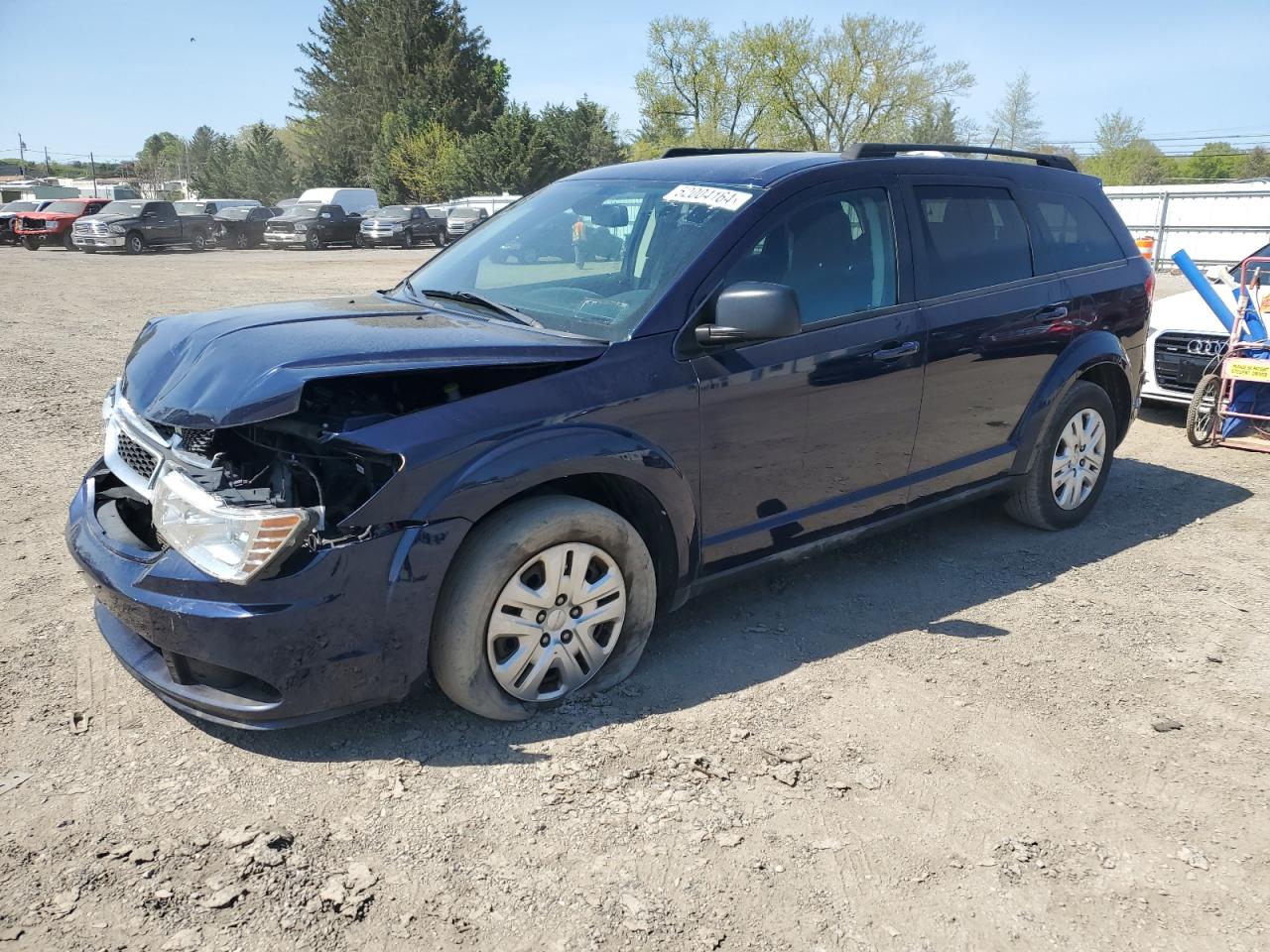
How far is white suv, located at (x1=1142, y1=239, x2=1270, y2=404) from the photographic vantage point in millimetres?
7395

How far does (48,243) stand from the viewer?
95.9 feet

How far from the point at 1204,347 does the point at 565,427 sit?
6.29m

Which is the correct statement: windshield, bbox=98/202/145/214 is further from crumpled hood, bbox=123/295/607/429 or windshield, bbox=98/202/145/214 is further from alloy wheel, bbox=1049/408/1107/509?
alloy wheel, bbox=1049/408/1107/509

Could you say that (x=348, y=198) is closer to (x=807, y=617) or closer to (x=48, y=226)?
(x=48, y=226)

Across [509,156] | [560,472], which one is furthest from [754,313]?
[509,156]

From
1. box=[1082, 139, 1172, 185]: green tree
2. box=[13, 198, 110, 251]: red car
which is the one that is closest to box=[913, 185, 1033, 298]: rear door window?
box=[13, 198, 110, 251]: red car

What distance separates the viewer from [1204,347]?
7406 mm

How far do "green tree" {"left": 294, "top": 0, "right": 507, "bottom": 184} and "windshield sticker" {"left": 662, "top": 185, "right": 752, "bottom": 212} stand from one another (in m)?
56.7

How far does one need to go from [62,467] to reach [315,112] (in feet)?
219

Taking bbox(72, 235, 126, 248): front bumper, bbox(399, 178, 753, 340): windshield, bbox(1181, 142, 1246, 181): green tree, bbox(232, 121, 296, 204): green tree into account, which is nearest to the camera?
bbox(399, 178, 753, 340): windshield

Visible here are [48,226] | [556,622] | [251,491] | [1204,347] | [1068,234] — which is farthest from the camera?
[48,226]

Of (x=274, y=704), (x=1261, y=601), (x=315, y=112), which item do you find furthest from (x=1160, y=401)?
(x=315, y=112)

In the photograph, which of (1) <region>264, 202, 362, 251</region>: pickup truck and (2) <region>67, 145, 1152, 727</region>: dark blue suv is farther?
(1) <region>264, 202, 362, 251</region>: pickup truck

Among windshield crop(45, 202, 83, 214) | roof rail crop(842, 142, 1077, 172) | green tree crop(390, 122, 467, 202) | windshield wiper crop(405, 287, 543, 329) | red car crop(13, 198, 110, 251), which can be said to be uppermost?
green tree crop(390, 122, 467, 202)
